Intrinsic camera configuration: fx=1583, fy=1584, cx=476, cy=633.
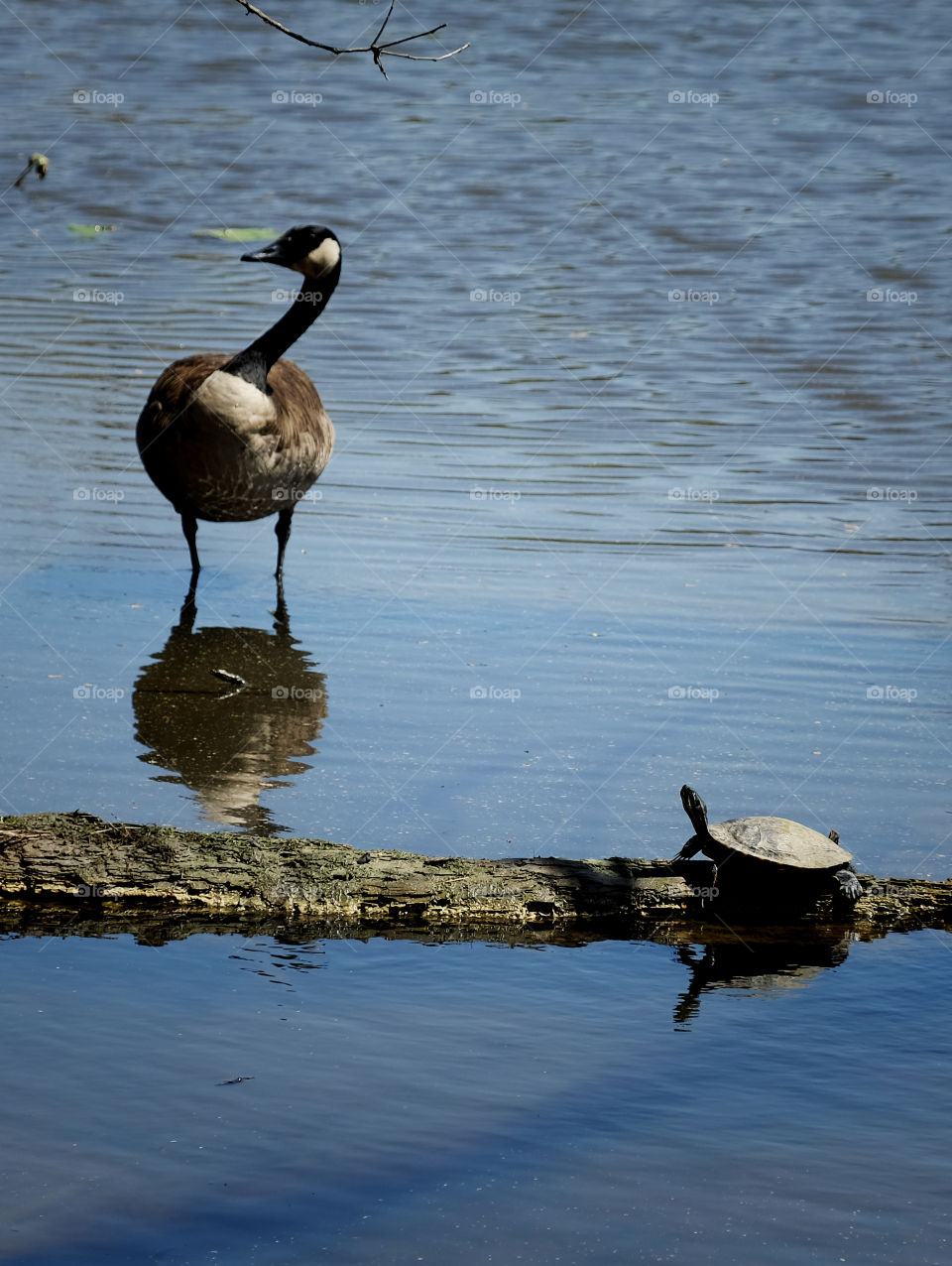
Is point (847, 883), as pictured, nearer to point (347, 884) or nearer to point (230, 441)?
point (347, 884)

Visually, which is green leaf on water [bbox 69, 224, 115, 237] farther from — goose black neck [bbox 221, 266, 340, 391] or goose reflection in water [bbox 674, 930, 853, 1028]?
goose reflection in water [bbox 674, 930, 853, 1028]

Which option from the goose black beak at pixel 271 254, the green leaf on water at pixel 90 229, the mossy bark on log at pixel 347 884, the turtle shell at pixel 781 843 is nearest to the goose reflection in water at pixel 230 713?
the mossy bark on log at pixel 347 884

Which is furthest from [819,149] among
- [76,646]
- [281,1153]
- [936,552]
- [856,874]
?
[281,1153]

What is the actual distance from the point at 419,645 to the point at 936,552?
363 centimetres

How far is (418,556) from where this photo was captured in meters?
9.03

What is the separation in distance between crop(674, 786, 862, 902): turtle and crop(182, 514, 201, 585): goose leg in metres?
4.31

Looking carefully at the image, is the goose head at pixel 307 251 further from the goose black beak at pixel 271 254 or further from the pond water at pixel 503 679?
the pond water at pixel 503 679

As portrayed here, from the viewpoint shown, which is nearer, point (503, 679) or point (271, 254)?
point (503, 679)

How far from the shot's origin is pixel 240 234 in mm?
18984

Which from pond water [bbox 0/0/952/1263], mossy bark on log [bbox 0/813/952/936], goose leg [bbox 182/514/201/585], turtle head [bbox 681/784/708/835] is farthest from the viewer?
goose leg [bbox 182/514/201/585]

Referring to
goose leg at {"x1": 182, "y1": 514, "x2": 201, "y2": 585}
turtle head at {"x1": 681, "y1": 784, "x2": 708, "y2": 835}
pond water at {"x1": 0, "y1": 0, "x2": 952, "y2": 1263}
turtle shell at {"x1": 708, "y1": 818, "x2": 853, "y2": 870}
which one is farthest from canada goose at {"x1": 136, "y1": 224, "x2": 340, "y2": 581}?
turtle shell at {"x1": 708, "y1": 818, "x2": 853, "y2": 870}

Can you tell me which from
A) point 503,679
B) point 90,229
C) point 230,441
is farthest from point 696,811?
point 90,229

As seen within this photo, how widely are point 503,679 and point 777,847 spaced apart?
96.4 inches

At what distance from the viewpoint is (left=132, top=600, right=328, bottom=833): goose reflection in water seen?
19.3 feet
